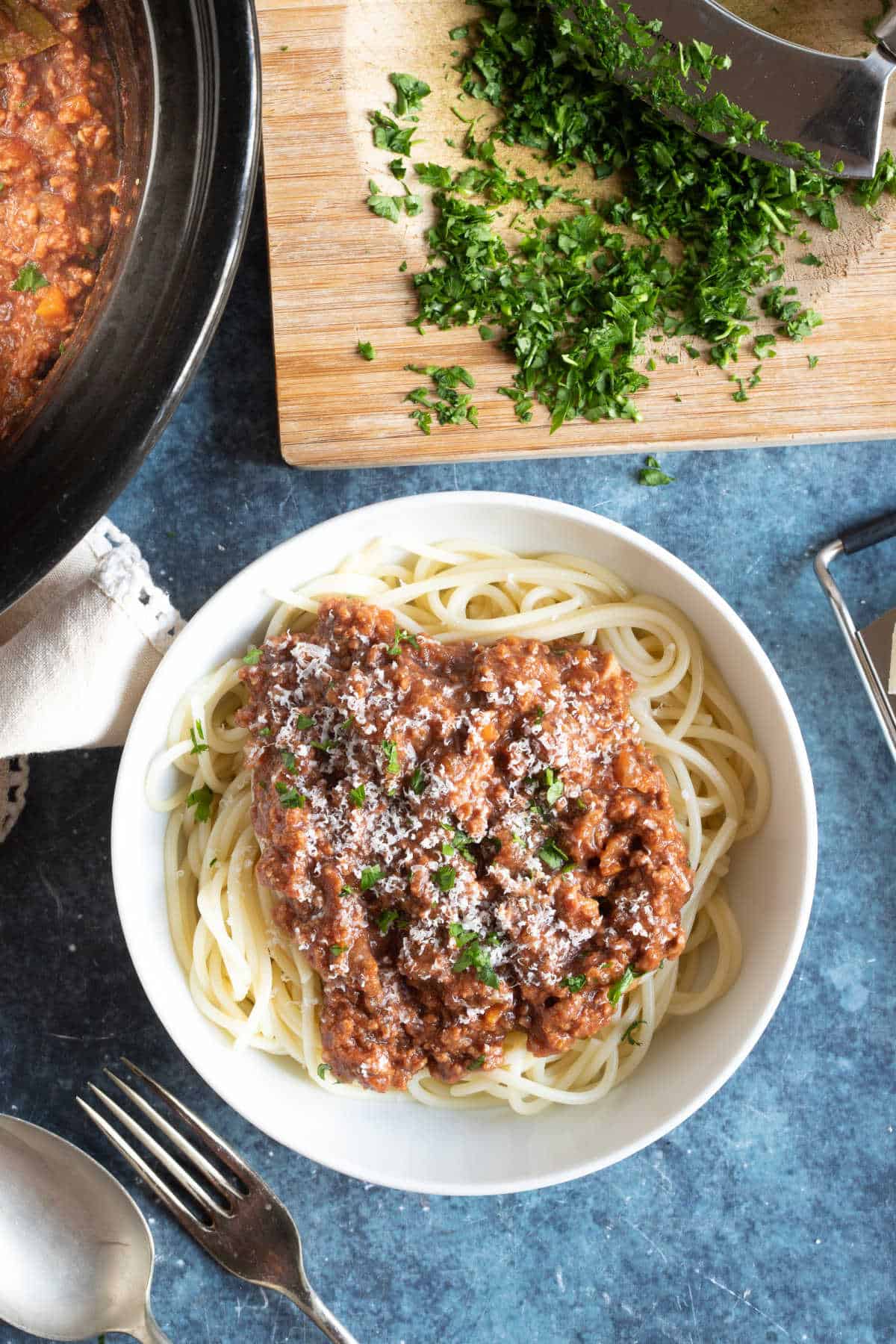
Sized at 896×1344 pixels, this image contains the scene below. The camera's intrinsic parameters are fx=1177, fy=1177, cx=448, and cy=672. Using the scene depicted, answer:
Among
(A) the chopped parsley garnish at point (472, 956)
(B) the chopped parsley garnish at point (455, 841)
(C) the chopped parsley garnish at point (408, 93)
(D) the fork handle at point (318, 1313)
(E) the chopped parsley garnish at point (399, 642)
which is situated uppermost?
(C) the chopped parsley garnish at point (408, 93)

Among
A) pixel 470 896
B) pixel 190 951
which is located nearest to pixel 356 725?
pixel 470 896

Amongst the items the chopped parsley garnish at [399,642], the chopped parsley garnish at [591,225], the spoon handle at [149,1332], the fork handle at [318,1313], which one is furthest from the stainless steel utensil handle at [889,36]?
the spoon handle at [149,1332]

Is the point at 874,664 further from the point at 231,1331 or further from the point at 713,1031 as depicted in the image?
the point at 231,1331

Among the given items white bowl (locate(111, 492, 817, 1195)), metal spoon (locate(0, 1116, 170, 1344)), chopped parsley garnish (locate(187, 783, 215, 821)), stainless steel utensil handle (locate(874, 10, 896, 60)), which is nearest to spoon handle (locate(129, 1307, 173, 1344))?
metal spoon (locate(0, 1116, 170, 1344))

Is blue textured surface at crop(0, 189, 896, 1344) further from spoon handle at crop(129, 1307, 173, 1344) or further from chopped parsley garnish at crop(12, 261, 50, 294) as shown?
chopped parsley garnish at crop(12, 261, 50, 294)

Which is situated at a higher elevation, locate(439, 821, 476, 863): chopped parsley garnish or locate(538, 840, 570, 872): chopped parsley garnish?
locate(439, 821, 476, 863): chopped parsley garnish

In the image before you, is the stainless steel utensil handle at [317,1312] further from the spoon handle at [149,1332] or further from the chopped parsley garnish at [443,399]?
the chopped parsley garnish at [443,399]
